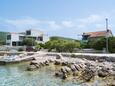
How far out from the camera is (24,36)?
10038cm

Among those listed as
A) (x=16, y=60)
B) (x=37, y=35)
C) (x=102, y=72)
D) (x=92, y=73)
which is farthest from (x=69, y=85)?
(x=37, y=35)

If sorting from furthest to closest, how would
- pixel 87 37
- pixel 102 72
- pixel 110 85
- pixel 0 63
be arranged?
pixel 87 37, pixel 0 63, pixel 102 72, pixel 110 85

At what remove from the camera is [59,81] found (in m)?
24.8

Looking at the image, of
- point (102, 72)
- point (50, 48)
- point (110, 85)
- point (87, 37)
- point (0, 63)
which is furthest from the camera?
point (87, 37)

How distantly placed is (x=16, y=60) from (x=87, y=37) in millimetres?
49700

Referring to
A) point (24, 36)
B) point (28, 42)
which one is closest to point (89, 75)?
point (28, 42)

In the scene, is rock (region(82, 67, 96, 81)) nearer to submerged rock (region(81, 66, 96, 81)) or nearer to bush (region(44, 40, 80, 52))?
submerged rock (region(81, 66, 96, 81))

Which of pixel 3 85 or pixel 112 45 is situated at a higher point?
pixel 112 45

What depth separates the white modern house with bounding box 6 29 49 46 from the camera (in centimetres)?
9644

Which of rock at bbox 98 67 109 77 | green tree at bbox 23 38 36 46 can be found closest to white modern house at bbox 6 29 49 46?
green tree at bbox 23 38 36 46

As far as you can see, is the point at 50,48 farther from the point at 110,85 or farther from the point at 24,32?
the point at 110,85

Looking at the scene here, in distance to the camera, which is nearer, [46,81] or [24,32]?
[46,81]

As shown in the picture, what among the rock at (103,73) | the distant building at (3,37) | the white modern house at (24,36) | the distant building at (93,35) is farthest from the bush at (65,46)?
the distant building at (3,37)

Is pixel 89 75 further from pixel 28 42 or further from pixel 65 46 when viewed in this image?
pixel 28 42
